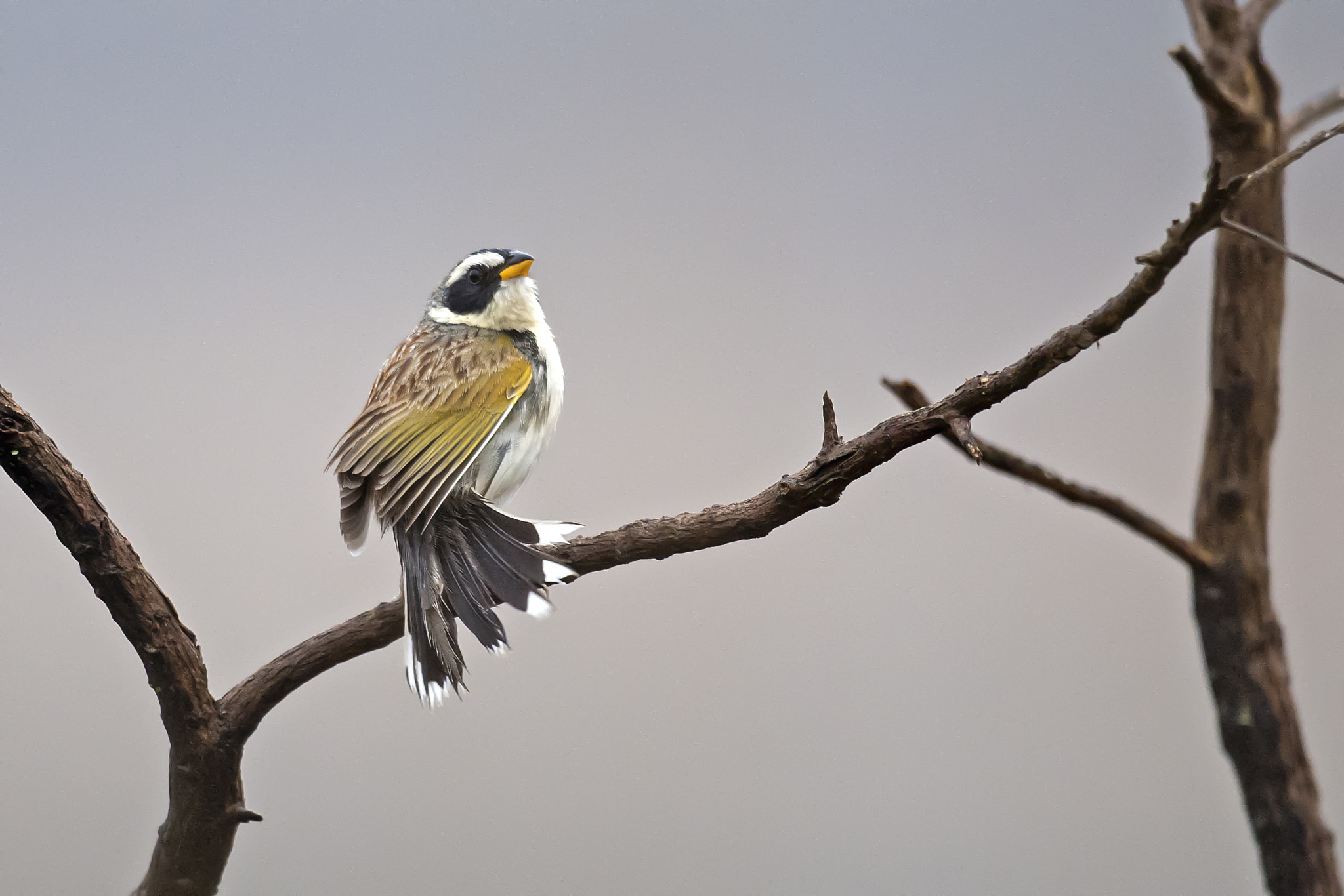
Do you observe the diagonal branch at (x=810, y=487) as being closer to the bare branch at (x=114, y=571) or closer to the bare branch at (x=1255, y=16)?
the bare branch at (x=114, y=571)

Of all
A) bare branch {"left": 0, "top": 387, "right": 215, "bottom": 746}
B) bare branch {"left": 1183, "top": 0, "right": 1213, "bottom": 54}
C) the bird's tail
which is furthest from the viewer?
bare branch {"left": 1183, "top": 0, "right": 1213, "bottom": 54}

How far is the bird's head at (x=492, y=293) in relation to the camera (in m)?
2.03

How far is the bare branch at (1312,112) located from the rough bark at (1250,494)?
3 cm

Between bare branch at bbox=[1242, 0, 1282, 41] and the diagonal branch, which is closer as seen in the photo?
the diagonal branch

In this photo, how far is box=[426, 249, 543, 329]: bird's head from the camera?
2027 millimetres

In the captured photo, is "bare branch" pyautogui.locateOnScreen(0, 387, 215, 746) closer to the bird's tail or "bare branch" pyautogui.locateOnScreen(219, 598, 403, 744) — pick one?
"bare branch" pyautogui.locateOnScreen(219, 598, 403, 744)

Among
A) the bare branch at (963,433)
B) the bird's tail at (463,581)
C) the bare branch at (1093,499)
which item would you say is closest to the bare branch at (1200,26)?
the bare branch at (1093,499)

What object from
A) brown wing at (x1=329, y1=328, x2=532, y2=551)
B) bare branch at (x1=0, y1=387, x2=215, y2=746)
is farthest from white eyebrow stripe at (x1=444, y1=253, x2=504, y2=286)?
bare branch at (x1=0, y1=387, x2=215, y2=746)

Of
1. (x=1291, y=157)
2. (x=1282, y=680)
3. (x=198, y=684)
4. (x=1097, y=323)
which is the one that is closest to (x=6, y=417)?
(x=198, y=684)

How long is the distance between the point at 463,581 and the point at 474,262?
0.66 meters

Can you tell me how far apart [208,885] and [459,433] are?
104cm

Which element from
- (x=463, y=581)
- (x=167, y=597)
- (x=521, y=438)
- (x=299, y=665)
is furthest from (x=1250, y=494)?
(x=167, y=597)

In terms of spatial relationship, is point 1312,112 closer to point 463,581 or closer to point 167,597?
point 463,581

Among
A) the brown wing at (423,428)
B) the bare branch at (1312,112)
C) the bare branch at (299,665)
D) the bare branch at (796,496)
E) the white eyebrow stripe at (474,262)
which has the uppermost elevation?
the bare branch at (1312,112)
